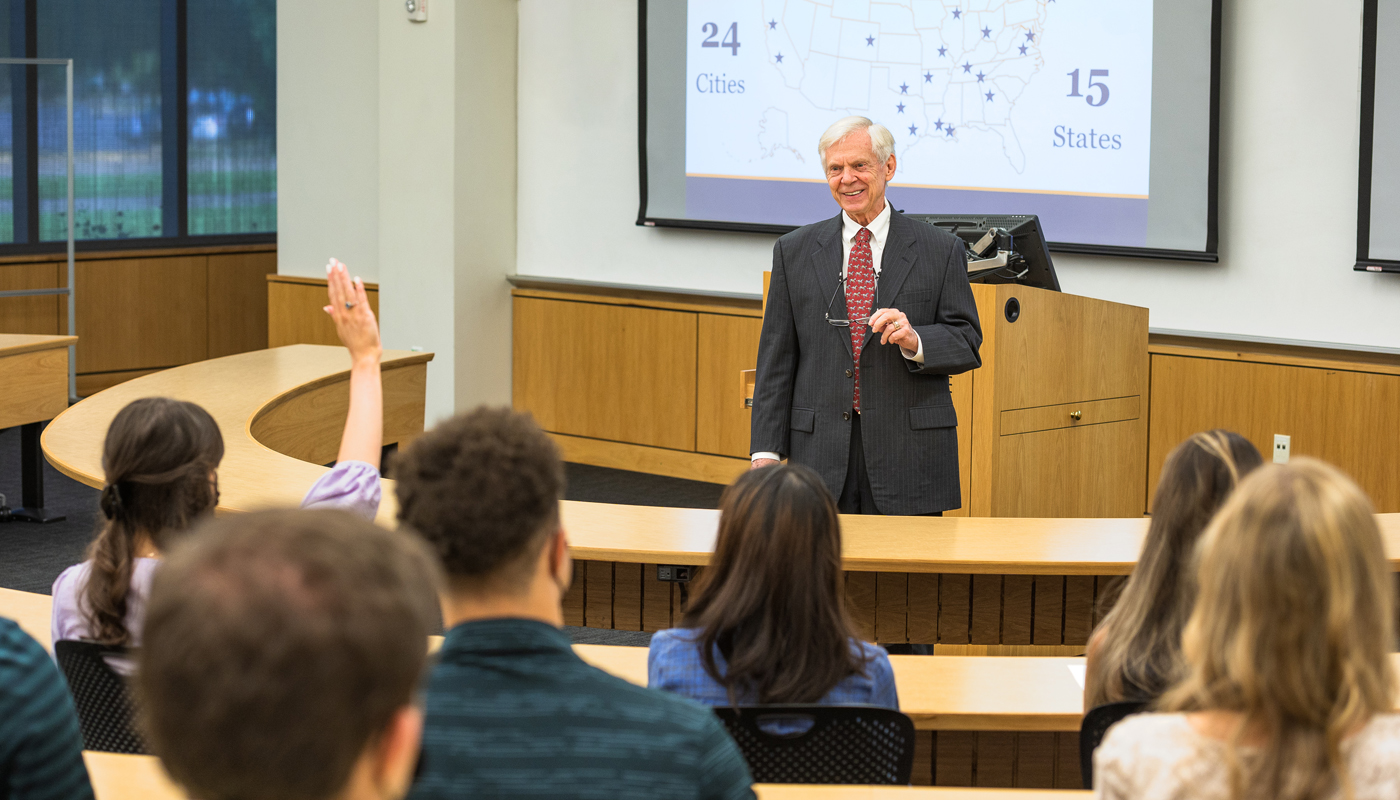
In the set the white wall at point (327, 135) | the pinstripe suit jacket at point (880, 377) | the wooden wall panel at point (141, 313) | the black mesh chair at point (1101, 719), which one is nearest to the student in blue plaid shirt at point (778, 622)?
the black mesh chair at point (1101, 719)

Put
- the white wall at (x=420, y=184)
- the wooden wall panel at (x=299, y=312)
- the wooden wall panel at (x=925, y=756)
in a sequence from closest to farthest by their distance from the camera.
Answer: the wooden wall panel at (x=925, y=756), the white wall at (x=420, y=184), the wooden wall panel at (x=299, y=312)

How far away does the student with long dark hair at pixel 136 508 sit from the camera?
1.96 m

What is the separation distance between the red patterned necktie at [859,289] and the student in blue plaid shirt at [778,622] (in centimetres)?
140

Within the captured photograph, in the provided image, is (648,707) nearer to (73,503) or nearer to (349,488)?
(349,488)

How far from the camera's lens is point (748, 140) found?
641 cm

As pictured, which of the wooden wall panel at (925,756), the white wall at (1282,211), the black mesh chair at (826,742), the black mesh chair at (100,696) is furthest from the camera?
the white wall at (1282,211)

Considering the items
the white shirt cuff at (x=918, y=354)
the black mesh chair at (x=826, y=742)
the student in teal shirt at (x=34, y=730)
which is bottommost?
the black mesh chair at (x=826, y=742)

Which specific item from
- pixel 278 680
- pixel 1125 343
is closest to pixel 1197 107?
pixel 1125 343

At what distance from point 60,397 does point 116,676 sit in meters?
3.87

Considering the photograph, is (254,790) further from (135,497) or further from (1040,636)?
(1040,636)

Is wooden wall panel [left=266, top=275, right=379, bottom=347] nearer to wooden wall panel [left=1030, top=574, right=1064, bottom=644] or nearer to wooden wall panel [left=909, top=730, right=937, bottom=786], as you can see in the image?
wooden wall panel [left=1030, top=574, right=1064, bottom=644]

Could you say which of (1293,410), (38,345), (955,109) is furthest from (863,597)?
(38,345)

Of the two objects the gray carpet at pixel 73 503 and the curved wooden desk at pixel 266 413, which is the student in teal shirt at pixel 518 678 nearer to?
the curved wooden desk at pixel 266 413

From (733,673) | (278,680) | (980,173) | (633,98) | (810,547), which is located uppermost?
(633,98)
